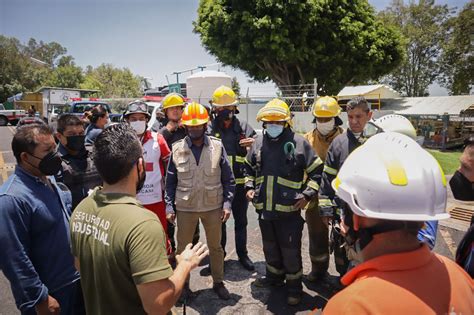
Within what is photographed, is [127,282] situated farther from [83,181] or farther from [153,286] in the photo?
[83,181]

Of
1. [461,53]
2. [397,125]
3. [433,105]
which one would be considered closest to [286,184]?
[397,125]

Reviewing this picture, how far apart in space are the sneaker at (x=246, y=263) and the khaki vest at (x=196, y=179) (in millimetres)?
1029

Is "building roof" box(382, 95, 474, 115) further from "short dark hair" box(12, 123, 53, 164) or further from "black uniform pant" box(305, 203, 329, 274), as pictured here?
"short dark hair" box(12, 123, 53, 164)

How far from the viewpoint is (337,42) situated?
677 inches

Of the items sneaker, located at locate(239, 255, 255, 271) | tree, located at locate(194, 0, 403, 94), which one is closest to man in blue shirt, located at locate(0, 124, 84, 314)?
sneaker, located at locate(239, 255, 255, 271)

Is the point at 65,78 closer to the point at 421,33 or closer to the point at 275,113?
the point at 421,33

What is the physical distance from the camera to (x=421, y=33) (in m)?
27.9

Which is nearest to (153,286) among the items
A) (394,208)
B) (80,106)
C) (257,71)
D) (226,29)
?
(394,208)

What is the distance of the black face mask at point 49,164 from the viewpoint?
1987 mm

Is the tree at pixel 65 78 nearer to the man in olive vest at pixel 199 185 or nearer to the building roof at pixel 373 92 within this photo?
the building roof at pixel 373 92

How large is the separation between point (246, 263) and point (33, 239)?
8.12ft

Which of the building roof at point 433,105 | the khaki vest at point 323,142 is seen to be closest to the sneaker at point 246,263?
the khaki vest at point 323,142

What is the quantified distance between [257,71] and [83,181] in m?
18.6

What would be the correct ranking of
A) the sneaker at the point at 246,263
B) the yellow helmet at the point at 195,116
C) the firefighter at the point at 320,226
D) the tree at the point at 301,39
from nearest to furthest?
the yellow helmet at the point at 195,116 < the firefighter at the point at 320,226 < the sneaker at the point at 246,263 < the tree at the point at 301,39
